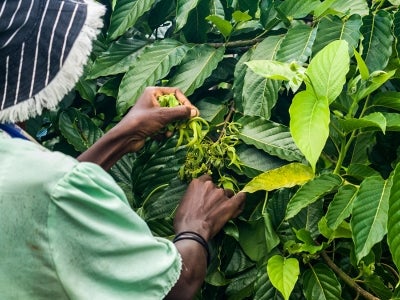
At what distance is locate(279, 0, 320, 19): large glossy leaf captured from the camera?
134cm

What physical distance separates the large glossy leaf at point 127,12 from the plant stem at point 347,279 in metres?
0.64

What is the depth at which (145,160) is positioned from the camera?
4.79 feet

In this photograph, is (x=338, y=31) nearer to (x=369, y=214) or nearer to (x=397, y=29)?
(x=397, y=29)

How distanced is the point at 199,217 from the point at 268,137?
0.68 ft

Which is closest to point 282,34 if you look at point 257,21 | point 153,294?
point 257,21

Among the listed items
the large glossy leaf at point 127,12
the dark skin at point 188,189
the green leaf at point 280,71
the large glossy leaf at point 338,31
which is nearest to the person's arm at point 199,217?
the dark skin at point 188,189

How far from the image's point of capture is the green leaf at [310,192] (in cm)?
115

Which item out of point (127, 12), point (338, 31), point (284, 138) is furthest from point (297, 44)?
point (127, 12)

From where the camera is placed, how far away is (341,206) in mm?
1150

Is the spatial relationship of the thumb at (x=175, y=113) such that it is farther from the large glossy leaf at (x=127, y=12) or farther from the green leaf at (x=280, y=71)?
the large glossy leaf at (x=127, y=12)

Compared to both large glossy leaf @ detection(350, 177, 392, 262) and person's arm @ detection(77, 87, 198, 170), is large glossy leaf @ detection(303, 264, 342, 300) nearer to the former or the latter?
large glossy leaf @ detection(350, 177, 392, 262)

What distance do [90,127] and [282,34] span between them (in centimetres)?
48

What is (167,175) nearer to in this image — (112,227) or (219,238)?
(219,238)

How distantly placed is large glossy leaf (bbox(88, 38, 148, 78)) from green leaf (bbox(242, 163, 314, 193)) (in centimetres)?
44
